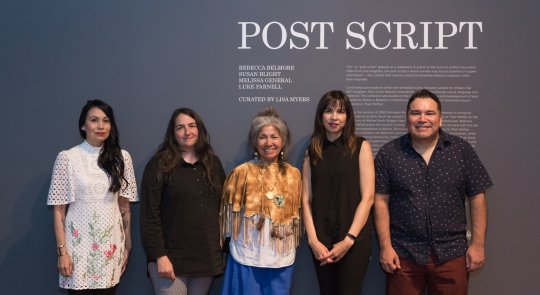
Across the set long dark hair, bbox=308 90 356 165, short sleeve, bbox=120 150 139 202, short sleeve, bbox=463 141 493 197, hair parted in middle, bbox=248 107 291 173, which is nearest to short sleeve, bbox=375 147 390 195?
long dark hair, bbox=308 90 356 165

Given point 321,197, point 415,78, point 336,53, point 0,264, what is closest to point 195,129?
point 321,197

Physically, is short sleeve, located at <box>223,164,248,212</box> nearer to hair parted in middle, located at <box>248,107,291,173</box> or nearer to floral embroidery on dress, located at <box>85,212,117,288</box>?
hair parted in middle, located at <box>248,107,291,173</box>

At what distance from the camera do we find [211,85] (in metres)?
3.32

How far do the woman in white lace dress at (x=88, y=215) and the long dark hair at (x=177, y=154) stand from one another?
0.28m

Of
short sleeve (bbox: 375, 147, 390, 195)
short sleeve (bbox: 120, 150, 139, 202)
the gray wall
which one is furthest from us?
the gray wall

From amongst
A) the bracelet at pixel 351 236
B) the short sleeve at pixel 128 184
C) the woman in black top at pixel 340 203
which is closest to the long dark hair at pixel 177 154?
the short sleeve at pixel 128 184

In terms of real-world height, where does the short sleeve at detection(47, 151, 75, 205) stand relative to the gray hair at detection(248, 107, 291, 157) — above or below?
below

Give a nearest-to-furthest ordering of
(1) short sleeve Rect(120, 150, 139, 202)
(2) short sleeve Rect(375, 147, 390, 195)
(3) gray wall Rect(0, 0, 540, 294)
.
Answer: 1. (2) short sleeve Rect(375, 147, 390, 195)
2. (1) short sleeve Rect(120, 150, 139, 202)
3. (3) gray wall Rect(0, 0, 540, 294)

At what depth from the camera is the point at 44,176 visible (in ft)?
11.0

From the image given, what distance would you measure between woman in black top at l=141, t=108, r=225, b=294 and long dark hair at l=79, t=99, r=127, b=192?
174 mm

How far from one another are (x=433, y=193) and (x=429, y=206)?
8 centimetres

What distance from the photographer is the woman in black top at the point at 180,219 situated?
273cm

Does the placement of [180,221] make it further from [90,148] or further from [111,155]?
[90,148]

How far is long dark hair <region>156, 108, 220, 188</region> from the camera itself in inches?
109
